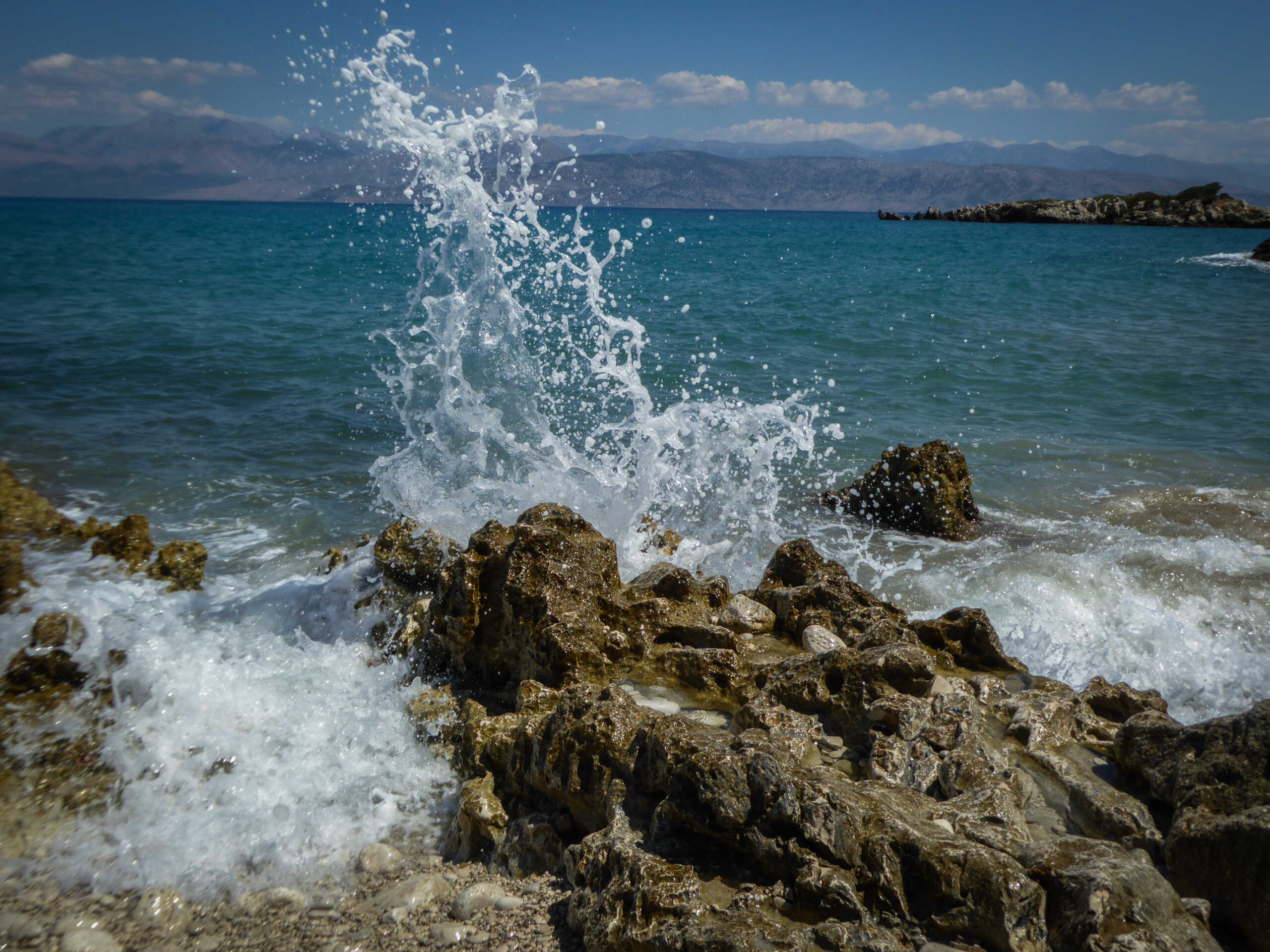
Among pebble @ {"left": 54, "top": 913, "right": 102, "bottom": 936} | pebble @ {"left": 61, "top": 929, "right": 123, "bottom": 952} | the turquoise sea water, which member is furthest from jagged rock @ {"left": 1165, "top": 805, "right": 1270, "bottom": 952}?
pebble @ {"left": 54, "top": 913, "right": 102, "bottom": 936}

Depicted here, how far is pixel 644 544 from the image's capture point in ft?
20.6

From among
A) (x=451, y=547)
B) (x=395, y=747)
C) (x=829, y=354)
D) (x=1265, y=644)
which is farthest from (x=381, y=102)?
(x=829, y=354)

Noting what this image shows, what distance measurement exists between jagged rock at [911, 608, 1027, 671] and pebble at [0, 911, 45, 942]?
4328 mm

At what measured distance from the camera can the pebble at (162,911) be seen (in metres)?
3.00

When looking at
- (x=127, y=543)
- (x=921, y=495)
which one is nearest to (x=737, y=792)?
(x=127, y=543)

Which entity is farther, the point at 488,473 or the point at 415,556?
the point at 488,473

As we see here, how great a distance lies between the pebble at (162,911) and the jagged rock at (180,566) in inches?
110

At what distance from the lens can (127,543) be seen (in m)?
5.59

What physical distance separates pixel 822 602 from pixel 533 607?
1.81 m

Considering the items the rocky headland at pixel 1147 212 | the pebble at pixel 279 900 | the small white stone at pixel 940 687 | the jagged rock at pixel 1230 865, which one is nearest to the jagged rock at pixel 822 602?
the small white stone at pixel 940 687

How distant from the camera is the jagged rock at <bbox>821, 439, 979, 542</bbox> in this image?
7.45 m

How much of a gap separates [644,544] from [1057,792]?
3.58 meters

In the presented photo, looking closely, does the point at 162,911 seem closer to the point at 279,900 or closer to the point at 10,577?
the point at 279,900

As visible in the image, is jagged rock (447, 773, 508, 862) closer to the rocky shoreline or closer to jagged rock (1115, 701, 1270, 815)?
→ the rocky shoreline
